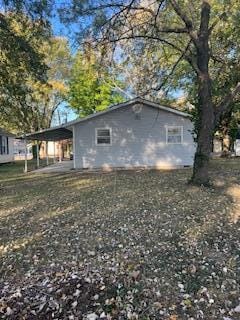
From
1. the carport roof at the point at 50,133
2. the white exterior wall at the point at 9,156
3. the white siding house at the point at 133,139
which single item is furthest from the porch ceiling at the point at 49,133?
the white exterior wall at the point at 9,156

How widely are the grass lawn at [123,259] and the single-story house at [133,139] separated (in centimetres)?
1103

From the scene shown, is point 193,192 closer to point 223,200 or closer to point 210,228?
point 223,200

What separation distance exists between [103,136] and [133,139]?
5.54 ft

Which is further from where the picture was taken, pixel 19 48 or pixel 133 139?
pixel 133 139

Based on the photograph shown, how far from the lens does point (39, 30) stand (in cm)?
1198

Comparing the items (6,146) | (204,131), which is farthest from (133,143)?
(6,146)

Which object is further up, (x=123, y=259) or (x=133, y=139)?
(x=133, y=139)

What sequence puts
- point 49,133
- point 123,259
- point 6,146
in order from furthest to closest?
point 6,146 < point 49,133 < point 123,259

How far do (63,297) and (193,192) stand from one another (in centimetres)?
654

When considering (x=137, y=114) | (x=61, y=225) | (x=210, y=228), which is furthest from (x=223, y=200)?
(x=137, y=114)

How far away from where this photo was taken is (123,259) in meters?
5.77

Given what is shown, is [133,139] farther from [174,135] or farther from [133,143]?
[174,135]

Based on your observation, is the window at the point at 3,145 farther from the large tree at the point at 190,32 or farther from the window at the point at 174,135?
the large tree at the point at 190,32

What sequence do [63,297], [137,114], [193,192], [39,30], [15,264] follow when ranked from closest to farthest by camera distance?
1. [63,297]
2. [15,264]
3. [193,192]
4. [39,30]
5. [137,114]
